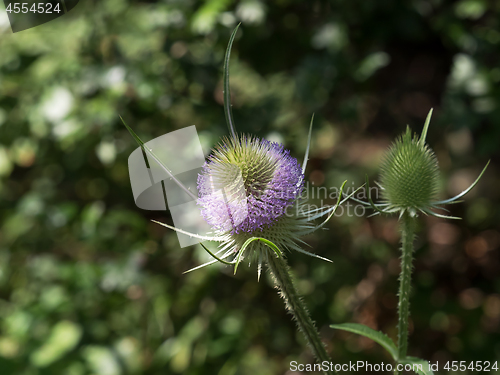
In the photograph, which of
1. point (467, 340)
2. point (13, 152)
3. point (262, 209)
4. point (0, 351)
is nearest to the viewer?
point (262, 209)

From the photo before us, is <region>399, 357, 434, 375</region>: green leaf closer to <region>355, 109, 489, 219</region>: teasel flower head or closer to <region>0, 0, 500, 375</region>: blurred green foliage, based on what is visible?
<region>355, 109, 489, 219</region>: teasel flower head

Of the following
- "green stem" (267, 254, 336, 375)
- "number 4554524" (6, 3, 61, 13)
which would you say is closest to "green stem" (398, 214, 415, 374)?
"green stem" (267, 254, 336, 375)

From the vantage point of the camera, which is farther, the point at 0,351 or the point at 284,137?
the point at 0,351

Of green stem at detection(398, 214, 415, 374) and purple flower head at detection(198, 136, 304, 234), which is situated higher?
purple flower head at detection(198, 136, 304, 234)

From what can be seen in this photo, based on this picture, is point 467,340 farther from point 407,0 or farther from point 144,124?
point 144,124

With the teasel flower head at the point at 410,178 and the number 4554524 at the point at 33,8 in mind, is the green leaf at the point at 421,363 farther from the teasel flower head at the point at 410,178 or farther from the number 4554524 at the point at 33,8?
the number 4554524 at the point at 33,8

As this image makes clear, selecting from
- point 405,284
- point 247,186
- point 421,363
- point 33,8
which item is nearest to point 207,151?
point 247,186

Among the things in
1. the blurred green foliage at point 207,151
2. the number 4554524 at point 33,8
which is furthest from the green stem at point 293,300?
the number 4554524 at point 33,8

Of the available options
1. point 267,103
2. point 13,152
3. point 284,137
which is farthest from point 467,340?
point 13,152
